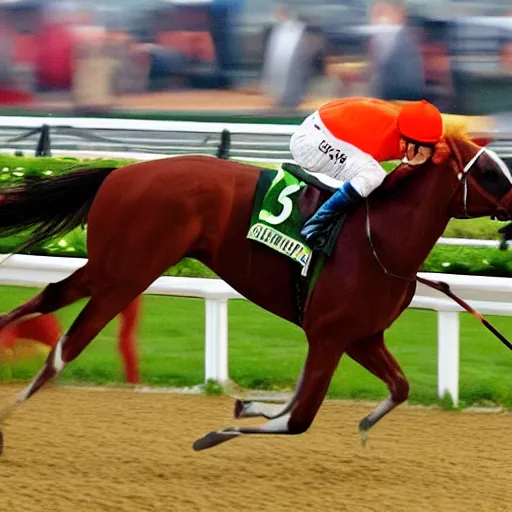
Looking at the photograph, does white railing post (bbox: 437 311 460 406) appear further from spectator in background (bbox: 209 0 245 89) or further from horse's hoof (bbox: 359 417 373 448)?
spectator in background (bbox: 209 0 245 89)

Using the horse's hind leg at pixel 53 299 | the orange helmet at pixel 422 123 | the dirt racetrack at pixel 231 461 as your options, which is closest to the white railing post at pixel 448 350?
the dirt racetrack at pixel 231 461

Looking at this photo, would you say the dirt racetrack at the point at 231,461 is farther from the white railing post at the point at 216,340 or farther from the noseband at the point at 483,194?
the noseband at the point at 483,194

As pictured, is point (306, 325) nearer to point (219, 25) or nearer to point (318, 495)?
point (318, 495)

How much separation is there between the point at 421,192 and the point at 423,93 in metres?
3.25

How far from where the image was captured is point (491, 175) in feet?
13.5

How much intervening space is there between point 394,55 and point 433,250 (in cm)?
128

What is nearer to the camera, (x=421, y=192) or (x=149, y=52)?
(x=421, y=192)

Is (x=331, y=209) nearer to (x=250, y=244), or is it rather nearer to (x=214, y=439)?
(x=250, y=244)

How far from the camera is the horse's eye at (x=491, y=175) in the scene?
4.11m

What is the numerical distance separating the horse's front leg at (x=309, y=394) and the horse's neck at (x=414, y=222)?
35 cm

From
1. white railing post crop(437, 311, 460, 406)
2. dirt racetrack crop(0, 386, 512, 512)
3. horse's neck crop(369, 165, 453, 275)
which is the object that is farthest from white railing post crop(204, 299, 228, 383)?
horse's neck crop(369, 165, 453, 275)

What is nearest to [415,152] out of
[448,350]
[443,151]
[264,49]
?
[443,151]

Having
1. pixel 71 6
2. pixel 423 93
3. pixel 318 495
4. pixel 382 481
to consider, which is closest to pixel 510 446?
pixel 382 481

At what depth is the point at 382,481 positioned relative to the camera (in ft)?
14.4
